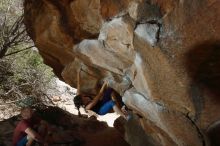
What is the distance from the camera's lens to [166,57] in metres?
4.89

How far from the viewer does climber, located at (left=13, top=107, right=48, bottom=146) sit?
6852 millimetres

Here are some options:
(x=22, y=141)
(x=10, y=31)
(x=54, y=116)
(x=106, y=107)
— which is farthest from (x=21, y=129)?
(x=10, y=31)

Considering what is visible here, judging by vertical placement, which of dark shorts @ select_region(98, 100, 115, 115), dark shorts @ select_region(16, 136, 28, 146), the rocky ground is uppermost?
dark shorts @ select_region(98, 100, 115, 115)

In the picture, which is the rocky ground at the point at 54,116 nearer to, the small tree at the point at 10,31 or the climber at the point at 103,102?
the climber at the point at 103,102

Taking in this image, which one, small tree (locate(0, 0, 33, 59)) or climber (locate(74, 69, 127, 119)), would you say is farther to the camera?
small tree (locate(0, 0, 33, 59))

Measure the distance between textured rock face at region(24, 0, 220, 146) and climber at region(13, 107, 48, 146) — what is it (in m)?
1.77

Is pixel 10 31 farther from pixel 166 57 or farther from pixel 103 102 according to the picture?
pixel 166 57

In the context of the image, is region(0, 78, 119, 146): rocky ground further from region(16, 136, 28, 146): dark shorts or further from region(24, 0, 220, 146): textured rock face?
region(24, 0, 220, 146): textured rock face

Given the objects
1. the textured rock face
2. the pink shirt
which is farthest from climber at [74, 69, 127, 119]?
the pink shirt

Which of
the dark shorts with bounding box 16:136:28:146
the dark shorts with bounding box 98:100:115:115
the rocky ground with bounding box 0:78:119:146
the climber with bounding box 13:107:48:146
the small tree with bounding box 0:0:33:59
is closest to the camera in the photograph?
the climber with bounding box 13:107:48:146

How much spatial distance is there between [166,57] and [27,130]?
3175 mm

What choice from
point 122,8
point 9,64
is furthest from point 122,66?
point 9,64

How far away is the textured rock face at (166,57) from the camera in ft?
14.6

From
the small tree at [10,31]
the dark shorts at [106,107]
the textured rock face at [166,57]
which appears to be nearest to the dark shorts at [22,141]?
the dark shorts at [106,107]
